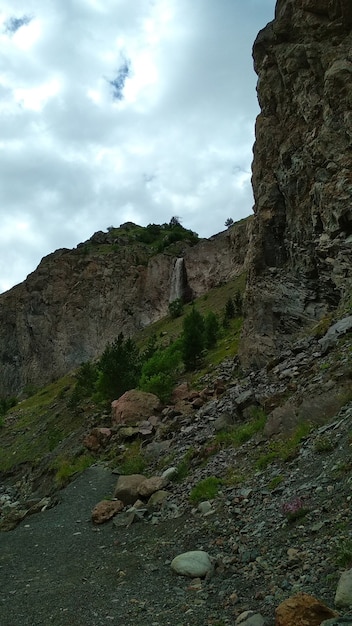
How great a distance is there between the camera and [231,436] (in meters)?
15.3

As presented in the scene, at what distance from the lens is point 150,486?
1462 cm

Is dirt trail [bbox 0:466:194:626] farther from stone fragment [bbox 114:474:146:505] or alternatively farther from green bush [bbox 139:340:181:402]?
green bush [bbox 139:340:181:402]

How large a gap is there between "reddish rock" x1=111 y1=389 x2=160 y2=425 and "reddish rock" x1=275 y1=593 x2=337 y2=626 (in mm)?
20044

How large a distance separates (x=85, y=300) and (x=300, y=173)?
7847 cm

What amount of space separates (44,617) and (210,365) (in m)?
26.5

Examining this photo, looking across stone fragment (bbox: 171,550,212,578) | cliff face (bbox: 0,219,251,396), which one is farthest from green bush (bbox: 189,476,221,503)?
cliff face (bbox: 0,219,251,396)

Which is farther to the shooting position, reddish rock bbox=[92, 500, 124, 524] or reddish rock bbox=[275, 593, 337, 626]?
reddish rock bbox=[92, 500, 124, 524]

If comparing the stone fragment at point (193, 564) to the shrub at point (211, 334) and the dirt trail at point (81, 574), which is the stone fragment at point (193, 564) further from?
the shrub at point (211, 334)

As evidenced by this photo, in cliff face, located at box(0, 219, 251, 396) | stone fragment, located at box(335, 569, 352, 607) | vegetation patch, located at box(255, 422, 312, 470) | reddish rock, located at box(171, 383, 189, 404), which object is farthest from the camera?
cliff face, located at box(0, 219, 251, 396)

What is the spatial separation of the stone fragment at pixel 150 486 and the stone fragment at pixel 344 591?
9.41 metres

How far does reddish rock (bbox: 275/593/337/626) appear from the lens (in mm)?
5039

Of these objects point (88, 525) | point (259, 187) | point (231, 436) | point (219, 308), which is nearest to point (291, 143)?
point (259, 187)

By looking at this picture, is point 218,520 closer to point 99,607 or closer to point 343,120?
point 99,607

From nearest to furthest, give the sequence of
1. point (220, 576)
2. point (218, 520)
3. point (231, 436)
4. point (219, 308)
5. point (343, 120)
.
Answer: point (220, 576) → point (218, 520) → point (231, 436) → point (343, 120) → point (219, 308)
